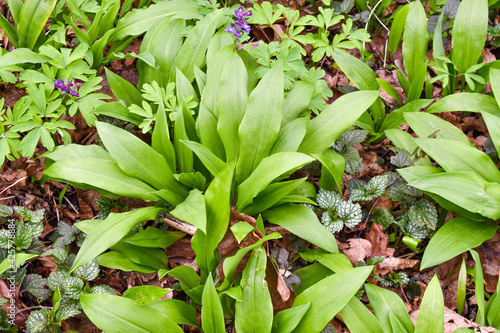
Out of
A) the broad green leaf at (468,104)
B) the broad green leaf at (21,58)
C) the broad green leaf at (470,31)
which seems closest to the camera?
the broad green leaf at (21,58)

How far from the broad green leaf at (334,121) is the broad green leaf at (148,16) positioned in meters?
1.14

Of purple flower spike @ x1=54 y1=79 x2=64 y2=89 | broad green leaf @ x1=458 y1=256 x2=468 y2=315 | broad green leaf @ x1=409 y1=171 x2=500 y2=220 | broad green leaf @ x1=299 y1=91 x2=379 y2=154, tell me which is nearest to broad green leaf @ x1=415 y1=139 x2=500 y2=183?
broad green leaf @ x1=409 y1=171 x2=500 y2=220

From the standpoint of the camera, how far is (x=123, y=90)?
2510 mm

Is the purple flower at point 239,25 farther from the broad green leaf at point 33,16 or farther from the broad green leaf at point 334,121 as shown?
the broad green leaf at point 33,16

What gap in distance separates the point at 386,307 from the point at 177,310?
1.01 m

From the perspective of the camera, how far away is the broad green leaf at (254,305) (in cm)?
174

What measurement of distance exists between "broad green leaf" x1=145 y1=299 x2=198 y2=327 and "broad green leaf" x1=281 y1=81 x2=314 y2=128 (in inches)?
43.6

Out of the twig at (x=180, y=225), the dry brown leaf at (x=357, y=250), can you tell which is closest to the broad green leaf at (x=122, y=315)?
the twig at (x=180, y=225)

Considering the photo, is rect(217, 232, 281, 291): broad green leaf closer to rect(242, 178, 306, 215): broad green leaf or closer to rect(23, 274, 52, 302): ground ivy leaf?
rect(242, 178, 306, 215): broad green leaf

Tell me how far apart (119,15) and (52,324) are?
2.16 m

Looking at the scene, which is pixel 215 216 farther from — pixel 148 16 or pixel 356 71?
pixel 148 16

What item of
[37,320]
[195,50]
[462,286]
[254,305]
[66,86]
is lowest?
[37,320]

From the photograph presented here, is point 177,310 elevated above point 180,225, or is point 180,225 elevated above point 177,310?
point 180,225

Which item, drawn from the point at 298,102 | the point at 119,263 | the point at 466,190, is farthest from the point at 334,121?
the point at 119,263
